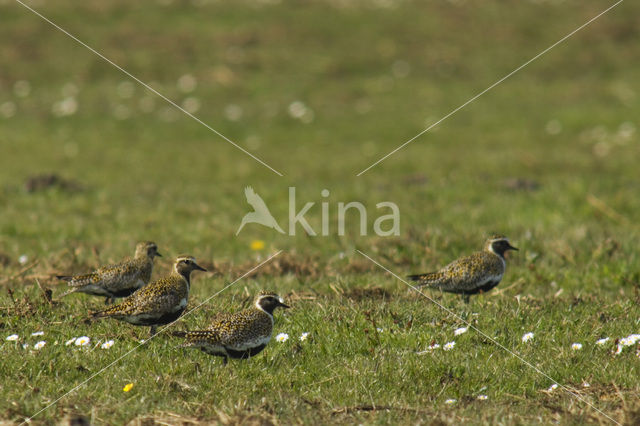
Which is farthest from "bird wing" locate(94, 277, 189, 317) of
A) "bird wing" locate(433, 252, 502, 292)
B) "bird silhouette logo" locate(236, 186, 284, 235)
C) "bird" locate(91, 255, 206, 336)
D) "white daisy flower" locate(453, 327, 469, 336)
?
"bird silhouette logo" locate(236, 186, 284, 235)

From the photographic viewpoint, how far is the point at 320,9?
110 ft

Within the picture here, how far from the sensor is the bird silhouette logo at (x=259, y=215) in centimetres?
1361

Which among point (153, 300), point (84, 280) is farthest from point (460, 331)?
point (84, 280)

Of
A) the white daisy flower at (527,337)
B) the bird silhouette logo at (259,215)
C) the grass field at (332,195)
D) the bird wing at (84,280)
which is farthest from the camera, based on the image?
the bird silhouette logo at (259,215)

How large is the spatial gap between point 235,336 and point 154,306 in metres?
0.90

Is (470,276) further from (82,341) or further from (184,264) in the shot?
(82,341)

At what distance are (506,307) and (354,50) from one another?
907 inches

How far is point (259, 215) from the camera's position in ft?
47.0

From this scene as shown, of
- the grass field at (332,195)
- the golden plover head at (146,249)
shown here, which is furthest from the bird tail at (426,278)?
the golden plover head at (146,249)

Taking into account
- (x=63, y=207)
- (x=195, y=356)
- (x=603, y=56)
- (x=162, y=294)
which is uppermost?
(x=162, y=294)

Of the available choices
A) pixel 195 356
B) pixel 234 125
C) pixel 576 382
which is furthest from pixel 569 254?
pixel 234 125

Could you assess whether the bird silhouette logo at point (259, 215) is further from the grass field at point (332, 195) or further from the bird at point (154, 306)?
the bird at point (154, 306)

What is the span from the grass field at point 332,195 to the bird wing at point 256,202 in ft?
1.00

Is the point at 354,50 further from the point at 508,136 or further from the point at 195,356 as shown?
the point at 195,356
